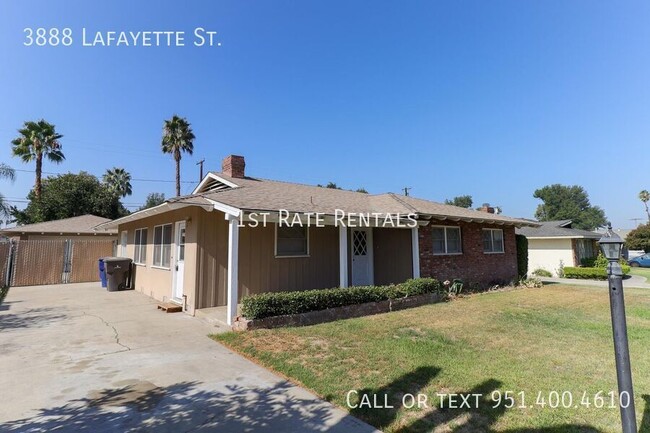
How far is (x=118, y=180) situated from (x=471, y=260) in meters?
35.1

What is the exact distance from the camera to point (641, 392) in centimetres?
404

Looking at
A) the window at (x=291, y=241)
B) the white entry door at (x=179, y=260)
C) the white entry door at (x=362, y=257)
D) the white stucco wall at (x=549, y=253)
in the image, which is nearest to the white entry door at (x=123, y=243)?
the white entry door at (x=179, y=260)

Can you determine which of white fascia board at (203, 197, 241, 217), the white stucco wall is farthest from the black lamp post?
the white stucco wall

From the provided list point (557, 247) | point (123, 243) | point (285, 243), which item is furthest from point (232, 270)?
point (557, 247)

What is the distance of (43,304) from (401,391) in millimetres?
10821

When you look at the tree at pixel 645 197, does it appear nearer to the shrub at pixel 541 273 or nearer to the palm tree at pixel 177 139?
the shrub at pixel 541 273

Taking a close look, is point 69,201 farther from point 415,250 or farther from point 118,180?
point 415,250

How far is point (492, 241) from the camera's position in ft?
48.0

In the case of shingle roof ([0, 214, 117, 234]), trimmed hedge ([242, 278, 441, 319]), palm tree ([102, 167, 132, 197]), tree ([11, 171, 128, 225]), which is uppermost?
palm tree ([102, 167, 132, 197])

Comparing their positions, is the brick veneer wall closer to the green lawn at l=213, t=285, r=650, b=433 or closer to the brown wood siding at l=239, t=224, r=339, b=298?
the green lawn at l=213, t=285, r=650, b=433

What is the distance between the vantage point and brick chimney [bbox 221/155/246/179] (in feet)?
39.9

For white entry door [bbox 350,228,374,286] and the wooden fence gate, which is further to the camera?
the wooden fence gate

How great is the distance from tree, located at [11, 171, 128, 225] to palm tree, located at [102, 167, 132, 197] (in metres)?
4.37

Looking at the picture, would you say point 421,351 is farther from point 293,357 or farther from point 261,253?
point 261,253
